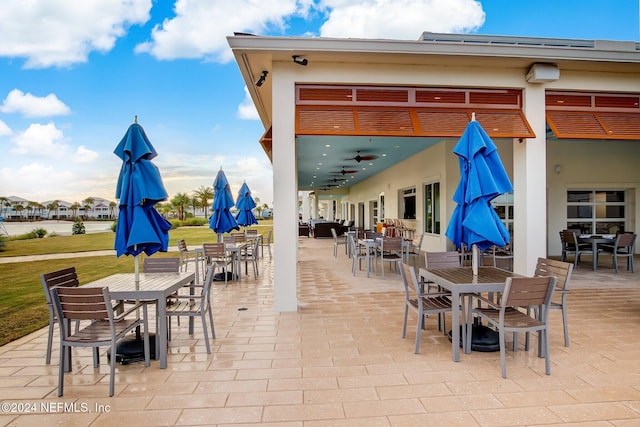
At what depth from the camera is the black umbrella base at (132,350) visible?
10.7 ft

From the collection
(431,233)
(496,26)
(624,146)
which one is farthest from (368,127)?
(496,26)

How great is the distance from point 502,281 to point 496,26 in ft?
70.0

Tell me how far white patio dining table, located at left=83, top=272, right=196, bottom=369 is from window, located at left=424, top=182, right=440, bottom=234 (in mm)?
8901

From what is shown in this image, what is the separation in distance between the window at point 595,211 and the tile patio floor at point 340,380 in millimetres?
7873

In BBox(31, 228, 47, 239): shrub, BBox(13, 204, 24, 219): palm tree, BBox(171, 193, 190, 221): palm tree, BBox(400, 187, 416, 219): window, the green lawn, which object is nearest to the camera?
the green lawn

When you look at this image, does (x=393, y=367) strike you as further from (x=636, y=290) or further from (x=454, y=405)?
(x=636, y=290)

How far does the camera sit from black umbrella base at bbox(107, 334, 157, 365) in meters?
3.27

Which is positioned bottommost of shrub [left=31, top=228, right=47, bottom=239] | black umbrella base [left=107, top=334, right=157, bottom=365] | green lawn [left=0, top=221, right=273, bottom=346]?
green lawn [left=0, top=221, right=273, bottom=346]

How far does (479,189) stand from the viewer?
348cm

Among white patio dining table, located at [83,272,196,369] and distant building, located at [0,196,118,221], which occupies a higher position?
distant building, located at [0,196,118,221]

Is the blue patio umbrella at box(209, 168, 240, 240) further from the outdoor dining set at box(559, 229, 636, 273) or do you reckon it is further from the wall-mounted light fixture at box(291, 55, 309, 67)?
the outdoor dining set at box(559, 229, 636, 273)

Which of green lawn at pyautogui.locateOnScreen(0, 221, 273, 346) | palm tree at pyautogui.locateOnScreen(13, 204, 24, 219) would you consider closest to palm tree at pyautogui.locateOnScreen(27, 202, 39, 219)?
palm tree at pyautogui.locateOnScreen(13, 204, 24, 219)

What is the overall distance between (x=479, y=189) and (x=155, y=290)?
3.33 metres

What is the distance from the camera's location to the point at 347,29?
58.4 ft
